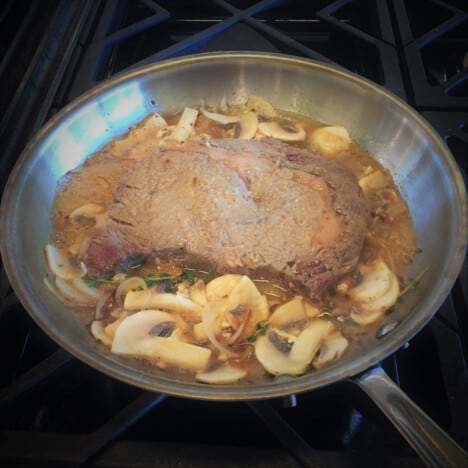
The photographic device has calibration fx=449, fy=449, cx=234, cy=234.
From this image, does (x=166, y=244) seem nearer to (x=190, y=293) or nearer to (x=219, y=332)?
(x=190, y=293)

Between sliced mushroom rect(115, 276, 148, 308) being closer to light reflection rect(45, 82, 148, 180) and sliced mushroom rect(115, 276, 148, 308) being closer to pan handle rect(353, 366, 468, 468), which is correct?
light reflection rect(45, 82, 148, 180)

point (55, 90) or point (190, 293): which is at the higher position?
point (55, 90)

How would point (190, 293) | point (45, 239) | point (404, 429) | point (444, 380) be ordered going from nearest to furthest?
point (404, 429), point (444, 380), point (190, 293), point (45, 239)

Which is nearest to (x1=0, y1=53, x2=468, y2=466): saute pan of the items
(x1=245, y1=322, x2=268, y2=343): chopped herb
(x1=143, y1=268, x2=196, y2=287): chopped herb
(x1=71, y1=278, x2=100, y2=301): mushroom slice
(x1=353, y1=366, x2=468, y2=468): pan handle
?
(x1=353, y1=366, x2=468, y2=468): pan handle

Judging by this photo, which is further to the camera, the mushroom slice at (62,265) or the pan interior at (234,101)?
the mushroom slice at (62,265)

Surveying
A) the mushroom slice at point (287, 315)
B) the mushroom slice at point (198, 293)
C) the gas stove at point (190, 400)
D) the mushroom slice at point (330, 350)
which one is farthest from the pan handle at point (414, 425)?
the mushroom slice at point (198, 293)

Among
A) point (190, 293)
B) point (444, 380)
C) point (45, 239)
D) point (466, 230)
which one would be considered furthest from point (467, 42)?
point (45, 239)

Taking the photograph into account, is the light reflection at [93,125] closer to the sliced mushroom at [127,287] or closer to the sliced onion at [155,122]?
the sliced onion at [155,122]
